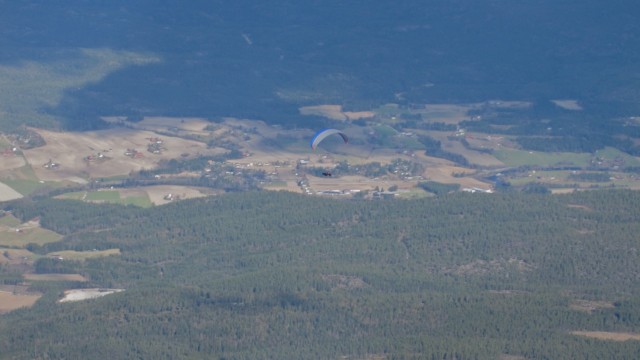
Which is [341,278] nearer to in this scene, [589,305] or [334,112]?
[589,305]

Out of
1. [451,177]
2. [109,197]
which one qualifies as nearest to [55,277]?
[109,197]

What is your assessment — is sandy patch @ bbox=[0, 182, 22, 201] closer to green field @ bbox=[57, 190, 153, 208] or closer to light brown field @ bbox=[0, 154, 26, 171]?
green field @ bbox=[57, 190, 153, 208]

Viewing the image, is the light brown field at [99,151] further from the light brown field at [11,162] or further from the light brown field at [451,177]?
the light brown field at [451,177]

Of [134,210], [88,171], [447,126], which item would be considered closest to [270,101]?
[447,126]

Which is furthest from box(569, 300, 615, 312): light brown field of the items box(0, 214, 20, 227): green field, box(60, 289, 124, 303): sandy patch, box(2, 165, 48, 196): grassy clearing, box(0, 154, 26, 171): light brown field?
box(0, 154, 26, 171): light brown field

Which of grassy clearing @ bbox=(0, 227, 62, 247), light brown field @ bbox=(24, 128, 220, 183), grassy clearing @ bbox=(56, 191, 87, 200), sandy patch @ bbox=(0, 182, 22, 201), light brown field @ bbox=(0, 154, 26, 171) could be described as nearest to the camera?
grassy clearing @ bbox=(0, 227, 62, 247)
